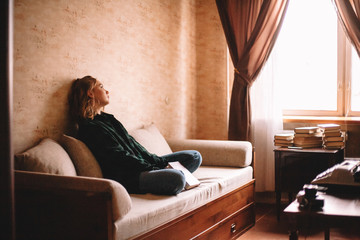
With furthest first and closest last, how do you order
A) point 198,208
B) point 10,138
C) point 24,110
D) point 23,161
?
point 198,208 → point 24,110 → point 23,161 → point 10,138

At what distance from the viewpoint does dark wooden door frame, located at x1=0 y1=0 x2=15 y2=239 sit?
2.82 ft

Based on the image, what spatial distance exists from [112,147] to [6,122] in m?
1.60

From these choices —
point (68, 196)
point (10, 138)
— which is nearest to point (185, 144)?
point (68, 196)

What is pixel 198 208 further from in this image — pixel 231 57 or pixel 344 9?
pixel 344 9

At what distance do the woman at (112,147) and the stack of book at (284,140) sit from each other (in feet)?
4.49

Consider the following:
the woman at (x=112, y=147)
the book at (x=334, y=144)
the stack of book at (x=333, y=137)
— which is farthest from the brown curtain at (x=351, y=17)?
the woman at (x=112, y=147)

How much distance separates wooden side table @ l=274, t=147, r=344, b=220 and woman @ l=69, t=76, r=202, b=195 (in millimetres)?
1282

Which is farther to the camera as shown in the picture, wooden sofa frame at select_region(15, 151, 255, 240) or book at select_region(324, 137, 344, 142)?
book at select_region(324, 137, 344, 142)

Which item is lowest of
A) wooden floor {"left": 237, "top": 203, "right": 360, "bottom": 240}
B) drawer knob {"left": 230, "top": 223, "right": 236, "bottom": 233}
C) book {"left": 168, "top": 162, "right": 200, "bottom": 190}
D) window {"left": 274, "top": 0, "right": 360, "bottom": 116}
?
wooden floor {"left": 237, "top": 203, "right": 360, "bottom": 240}

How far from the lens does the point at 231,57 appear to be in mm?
4090

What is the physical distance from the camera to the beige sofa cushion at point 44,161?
2.12 metres

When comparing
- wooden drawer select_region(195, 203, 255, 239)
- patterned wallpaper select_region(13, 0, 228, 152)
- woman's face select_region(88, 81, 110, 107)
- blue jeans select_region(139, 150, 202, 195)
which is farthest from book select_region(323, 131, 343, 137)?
woman's face select_region(88, 81, 110, 107)

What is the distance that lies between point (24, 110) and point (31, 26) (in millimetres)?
496

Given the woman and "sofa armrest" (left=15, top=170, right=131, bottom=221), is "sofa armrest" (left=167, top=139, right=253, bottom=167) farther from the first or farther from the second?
"sofa armrest" (left=15, top=170, right=131, bottom=221)
